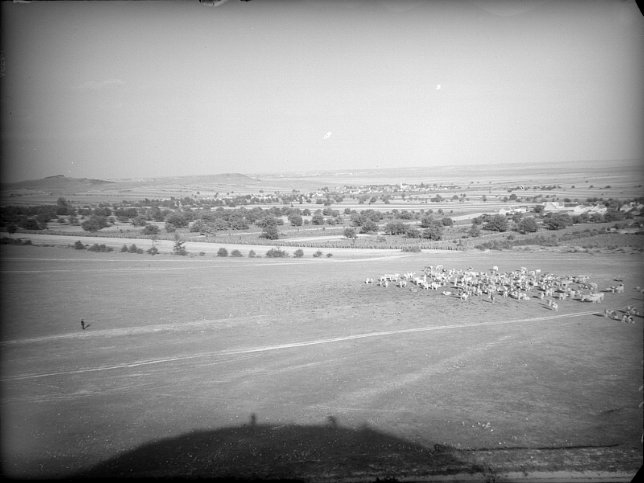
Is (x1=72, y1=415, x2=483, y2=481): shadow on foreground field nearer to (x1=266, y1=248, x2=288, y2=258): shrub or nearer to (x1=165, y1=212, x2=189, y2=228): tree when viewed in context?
(x1=266, y1=248, x2=288, y2=258): shrub

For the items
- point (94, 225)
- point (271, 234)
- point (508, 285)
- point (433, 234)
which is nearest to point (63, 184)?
point (94, 225)

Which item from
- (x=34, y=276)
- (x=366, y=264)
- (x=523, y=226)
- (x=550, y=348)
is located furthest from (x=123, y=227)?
(x=550, y=348)

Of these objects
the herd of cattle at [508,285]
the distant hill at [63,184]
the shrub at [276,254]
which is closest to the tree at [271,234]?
the shrub at [276,254]

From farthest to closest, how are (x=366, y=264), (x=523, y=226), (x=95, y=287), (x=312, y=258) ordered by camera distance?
(x=523, y=226), (x=312, y=258), (x=366, y=264), (x=95, y=287)

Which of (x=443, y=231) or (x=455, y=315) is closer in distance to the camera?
(x=455, y=315)

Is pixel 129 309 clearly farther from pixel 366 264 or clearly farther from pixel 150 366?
pixel 366 264

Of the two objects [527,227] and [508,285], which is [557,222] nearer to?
[527,227]
